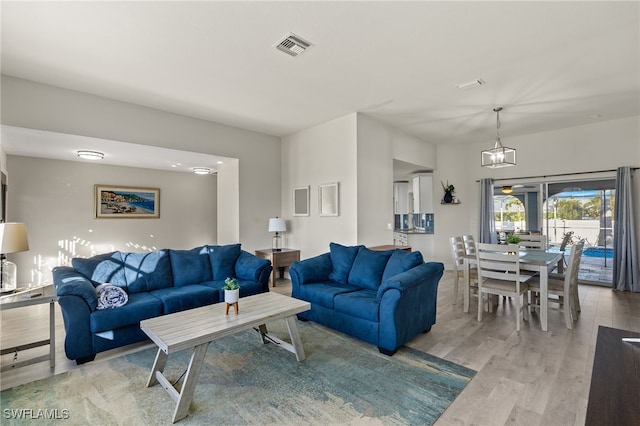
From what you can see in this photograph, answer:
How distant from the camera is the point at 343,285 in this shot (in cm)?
376

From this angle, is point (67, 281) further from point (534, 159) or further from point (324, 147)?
point (534, 159)

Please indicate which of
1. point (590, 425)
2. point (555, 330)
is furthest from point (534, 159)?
point (590, 425)

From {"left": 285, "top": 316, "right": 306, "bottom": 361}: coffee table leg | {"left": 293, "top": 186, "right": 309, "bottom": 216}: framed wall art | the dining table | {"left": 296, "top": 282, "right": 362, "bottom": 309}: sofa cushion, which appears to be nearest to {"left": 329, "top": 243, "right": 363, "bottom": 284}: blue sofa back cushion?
{"left": 296, "top": 282, "right": 362, "bottom": 309}: sofa cushion

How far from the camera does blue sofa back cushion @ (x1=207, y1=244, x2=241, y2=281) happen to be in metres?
4.19

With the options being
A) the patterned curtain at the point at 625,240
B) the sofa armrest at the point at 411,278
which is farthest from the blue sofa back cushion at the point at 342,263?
the patterned curtain at the point at 625,240

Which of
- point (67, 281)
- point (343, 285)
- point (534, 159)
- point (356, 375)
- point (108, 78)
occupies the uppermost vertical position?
point (108, 78)

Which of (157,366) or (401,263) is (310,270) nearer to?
(401,263)

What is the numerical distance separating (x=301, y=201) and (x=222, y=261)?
7.38 feet

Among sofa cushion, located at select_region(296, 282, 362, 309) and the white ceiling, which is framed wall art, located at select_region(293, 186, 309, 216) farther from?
sofa cushion, located at select_region(296, 282, 362, 309)

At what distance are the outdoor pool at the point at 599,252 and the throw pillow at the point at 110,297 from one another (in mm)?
7578

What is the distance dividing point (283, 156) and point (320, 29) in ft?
12.5

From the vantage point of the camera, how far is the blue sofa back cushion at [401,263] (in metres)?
3.41

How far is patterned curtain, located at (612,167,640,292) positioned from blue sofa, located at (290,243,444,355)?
4.19 meters

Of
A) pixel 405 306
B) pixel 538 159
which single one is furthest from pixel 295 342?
pixel 538 159
